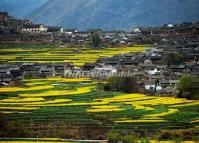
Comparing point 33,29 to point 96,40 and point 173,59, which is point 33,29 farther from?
point 173,59

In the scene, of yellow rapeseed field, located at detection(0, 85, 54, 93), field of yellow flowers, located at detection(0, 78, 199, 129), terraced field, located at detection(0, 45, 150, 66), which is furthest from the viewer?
terraced field, located at detection(0, 45, 150, 66)

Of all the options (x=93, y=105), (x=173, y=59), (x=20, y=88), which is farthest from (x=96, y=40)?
(x=93, y=105)

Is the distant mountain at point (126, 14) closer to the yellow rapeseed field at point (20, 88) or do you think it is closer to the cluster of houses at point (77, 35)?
the cluster of houses at point (77, 35)

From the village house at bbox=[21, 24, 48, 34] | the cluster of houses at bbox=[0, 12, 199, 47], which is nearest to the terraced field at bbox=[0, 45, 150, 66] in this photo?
the cluster of houses at bbox=[0, 12, 199, 47]

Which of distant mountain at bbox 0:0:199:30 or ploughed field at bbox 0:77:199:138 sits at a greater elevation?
distant mountain at bbox 0:0:199:30

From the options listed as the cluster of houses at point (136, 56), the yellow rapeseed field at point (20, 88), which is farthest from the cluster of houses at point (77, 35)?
the yellow rapeseed field at point (20, 88)

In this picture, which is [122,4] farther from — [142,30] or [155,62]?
[155,62]

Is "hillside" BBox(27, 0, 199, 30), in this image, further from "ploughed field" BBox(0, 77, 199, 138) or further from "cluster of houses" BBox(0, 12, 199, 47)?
"ploughed field" BBox(0, 77, 199, 138)

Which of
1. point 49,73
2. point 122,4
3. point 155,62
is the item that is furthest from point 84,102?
point 122,4
